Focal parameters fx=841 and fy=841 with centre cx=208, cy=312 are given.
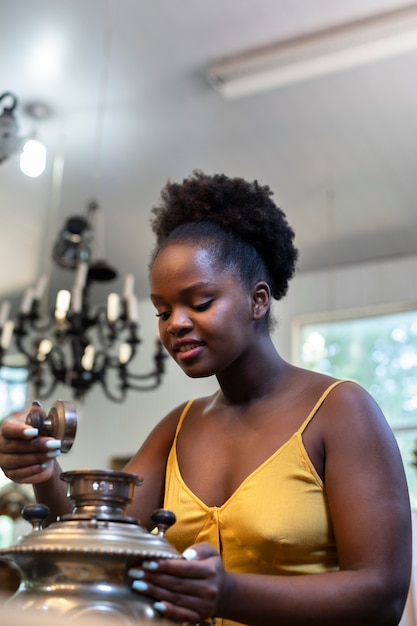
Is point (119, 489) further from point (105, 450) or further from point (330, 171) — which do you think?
point (105, 450)

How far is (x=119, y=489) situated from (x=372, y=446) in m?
0.38

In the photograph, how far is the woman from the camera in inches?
38.8

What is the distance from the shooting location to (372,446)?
1.16 metres

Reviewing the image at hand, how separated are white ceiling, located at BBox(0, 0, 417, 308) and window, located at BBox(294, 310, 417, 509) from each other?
0.57 meters

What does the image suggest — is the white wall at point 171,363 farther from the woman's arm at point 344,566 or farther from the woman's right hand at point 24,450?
the woman's right hand at point 24,450

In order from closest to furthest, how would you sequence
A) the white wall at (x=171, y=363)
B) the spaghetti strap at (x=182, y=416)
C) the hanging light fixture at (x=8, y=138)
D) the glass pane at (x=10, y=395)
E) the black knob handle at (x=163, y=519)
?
the black knob handle at (x=163, y=519) < the spaghetti strap at (x=182, y=416) < the hanging light fixture at (x=8, y=138) < the white wall at (x=171, y=363) < the glass pane at (x=10, y=395)

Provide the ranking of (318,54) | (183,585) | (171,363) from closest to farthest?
(183,585) < (318,54) < (171,363)

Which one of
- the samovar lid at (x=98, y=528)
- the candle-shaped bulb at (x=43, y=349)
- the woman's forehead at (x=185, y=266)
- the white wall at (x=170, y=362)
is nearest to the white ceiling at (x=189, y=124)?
the white wall at (x=170, y=362)

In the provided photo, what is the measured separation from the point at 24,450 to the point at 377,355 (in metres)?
6.04

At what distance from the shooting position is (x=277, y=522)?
3.73 ft

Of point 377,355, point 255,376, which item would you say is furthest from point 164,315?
point 377,355

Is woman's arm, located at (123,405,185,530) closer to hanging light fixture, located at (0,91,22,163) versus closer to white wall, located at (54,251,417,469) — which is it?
hanging light fixture, located at (0,91,22,163)

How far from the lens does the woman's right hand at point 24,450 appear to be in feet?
3.48

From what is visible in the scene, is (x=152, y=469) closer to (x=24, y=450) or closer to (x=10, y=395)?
(x=24, y=450)
